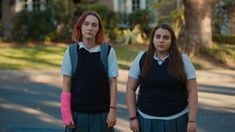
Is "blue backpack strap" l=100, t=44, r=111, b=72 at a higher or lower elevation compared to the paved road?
higher

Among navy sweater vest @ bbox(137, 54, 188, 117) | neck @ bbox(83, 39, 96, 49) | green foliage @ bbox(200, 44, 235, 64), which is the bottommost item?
green foliage @ bbox(200, 44, 235, 64)

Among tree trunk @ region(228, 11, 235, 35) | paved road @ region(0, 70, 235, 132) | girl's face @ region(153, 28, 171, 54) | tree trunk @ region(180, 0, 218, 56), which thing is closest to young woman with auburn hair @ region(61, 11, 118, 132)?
girl's face @ region(153, 28, 171, 54)

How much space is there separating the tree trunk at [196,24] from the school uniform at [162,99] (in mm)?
14901

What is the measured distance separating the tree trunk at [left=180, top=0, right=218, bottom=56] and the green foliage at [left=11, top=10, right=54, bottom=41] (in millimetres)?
10832

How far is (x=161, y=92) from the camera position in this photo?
4.35 metres

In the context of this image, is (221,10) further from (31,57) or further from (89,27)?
(89,27)

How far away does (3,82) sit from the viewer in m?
15.6

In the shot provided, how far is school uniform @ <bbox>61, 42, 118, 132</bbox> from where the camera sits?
452 centimetres

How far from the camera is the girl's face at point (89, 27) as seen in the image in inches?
178

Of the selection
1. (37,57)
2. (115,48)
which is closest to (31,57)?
(37,57)

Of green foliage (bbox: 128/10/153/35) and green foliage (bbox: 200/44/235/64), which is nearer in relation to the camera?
green foliage (bbox: 200/44/235/64)

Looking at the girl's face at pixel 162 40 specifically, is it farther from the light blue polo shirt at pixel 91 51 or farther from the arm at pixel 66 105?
the arm at pixel 66 105

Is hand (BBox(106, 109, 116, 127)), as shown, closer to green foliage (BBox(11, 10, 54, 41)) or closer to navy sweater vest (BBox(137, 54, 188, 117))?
navy sweater vest (BBox(137, 54, 188, 117))

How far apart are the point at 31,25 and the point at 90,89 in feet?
80.6
